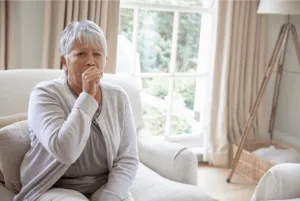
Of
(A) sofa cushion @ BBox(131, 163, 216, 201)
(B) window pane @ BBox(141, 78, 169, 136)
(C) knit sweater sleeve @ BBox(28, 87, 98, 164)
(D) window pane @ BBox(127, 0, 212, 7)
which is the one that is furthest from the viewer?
(B) window pane @ BBox(141, 78, 169, 136)

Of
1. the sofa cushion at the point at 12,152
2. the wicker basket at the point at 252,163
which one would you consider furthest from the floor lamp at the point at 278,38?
the sofa cushion at the point at 12,152

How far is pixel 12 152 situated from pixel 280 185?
1.20m

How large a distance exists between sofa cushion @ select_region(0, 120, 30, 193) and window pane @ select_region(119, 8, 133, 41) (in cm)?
166

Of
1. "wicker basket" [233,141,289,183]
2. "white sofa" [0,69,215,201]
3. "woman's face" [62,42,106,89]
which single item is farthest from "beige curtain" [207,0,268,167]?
"woman's face" [62,42,106,89]

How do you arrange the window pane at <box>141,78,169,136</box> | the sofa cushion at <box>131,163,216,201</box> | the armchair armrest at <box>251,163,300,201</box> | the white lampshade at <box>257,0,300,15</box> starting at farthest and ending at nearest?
the window pane at <box>141,78,169,136</box> → the white lampshade at <box>257,0,300,15</box> → the armchair armrest at <box>251,163,300,201</box> → the sofa cushion at <box>131,163,216,201</box>

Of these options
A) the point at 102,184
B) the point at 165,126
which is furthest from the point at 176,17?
the point at 102,184

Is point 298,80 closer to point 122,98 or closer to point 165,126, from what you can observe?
point 165,126

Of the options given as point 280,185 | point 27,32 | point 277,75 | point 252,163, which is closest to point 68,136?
point 280,185

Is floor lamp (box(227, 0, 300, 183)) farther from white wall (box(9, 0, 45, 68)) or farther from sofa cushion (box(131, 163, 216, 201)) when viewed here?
white wall (box(9, 0, 45, 68))

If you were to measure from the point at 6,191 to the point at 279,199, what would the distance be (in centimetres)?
121

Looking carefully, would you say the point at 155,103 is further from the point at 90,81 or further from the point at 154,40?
the point at 90,81

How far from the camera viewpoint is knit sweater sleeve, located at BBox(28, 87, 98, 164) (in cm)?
154

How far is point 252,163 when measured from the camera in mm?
3357

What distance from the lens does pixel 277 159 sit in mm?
3299
